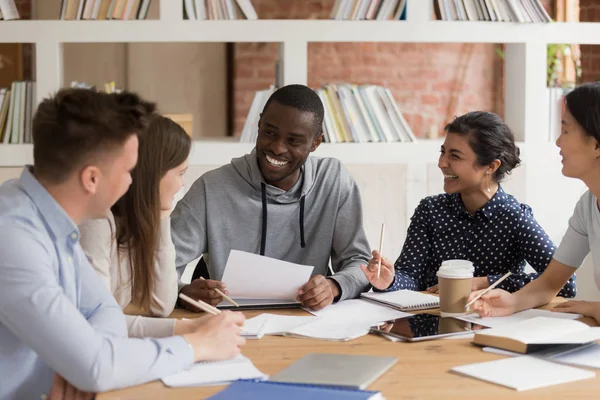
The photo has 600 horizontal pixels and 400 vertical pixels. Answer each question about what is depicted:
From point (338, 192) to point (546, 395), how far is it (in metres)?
1.19

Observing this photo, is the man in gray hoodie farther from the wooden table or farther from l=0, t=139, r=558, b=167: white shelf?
l=0, t=139, r=558, b=167: white shelf

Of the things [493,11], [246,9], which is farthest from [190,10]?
[493,11]

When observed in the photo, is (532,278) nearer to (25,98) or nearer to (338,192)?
(338,192)

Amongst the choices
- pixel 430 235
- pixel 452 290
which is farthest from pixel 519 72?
pixel 452 290

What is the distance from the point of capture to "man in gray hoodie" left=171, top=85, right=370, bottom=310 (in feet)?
7.80

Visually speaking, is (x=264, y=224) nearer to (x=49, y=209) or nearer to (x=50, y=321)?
(x=49, y=209)

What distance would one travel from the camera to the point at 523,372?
150cm

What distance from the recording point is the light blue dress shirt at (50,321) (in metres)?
1.34

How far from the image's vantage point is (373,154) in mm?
3475

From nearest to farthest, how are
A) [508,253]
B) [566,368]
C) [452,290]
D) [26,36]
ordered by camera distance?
1. [566,368]
2. [452,290]
3. [508,253]
4. [26,36]

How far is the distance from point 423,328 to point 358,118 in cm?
178

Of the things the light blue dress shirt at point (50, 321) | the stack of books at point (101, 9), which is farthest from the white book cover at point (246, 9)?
the light blue dress shirt at point (50, 321)

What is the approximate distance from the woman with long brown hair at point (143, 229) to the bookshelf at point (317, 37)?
4.89 ft

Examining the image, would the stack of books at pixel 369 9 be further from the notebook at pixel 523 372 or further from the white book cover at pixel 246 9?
the notebook at pixel 523 372
